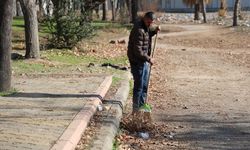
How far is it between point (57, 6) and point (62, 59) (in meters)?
3.20

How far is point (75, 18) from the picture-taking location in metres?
22.6

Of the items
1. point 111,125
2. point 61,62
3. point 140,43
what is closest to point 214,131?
point 111,125

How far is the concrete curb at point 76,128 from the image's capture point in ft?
23.9

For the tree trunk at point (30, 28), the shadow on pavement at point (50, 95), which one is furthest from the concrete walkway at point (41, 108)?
the tree trunk at point (30, 28)

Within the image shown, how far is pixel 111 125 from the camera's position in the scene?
29.6 ft

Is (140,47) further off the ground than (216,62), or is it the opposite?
(140,47)

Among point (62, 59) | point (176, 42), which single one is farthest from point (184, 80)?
point (176, 42)

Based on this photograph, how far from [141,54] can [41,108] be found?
6.25 ft

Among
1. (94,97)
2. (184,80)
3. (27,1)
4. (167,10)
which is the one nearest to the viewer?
(94,97)

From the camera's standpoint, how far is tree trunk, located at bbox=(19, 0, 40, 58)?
745 inches

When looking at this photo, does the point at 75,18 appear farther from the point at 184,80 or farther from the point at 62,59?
the point at 184,80

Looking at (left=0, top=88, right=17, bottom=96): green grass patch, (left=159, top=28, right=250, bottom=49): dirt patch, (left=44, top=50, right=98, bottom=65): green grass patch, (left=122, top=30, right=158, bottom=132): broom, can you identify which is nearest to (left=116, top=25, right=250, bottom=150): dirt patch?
(left=122, top=30, right=158, bottom=132): broom

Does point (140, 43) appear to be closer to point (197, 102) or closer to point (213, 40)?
point (197, 102)

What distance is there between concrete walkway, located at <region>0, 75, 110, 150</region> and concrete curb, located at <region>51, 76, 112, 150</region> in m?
0.08
